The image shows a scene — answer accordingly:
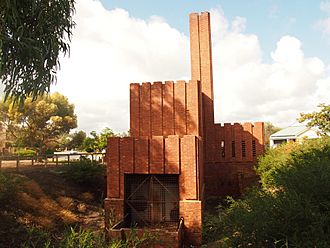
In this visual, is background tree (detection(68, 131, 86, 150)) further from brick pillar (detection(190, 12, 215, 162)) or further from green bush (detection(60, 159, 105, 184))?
brick pillar (detection(190, 12, 215, 162))

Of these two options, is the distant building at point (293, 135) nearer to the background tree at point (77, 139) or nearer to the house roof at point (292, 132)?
the house roof at point (292, 132)

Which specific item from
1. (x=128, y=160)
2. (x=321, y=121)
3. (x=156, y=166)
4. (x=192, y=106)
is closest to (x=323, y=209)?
(x=156, y=166)

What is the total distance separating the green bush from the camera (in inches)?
745

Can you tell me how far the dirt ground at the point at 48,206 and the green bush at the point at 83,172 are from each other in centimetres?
37

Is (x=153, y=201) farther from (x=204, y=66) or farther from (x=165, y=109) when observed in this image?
(x=204, y=66)

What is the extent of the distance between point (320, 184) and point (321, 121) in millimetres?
18960

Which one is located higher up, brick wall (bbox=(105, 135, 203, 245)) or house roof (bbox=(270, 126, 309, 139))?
house roof (bbox=(270, 126, 309, 139))

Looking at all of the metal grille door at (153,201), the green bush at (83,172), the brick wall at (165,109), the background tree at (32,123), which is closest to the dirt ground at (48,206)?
the green bush at (83,172)

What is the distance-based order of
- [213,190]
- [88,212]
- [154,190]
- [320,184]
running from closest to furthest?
1. [320,184]
2. [154,190]
3. [88,212]
4. [213,190]

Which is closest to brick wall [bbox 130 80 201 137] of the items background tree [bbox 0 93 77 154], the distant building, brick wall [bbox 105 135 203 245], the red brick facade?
the red brick facade

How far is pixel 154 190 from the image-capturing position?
12.2 meters

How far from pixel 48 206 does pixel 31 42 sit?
887 cm

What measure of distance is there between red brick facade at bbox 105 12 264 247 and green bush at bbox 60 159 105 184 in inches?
223

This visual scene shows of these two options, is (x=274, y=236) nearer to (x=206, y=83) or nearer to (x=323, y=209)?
(x=323, y=209)
